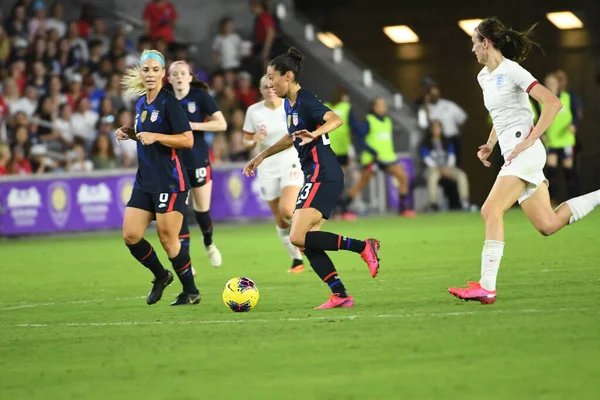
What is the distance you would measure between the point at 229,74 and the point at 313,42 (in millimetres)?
3398

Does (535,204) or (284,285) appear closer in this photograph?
(535,204)

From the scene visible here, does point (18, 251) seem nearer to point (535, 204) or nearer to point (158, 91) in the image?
point (158, 91)

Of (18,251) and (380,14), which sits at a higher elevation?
(380,14)

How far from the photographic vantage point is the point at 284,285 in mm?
12359

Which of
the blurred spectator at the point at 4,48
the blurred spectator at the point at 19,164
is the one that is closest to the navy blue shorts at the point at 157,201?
the blurred spectator at the point at 19,164

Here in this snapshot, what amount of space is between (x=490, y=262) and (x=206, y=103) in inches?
220

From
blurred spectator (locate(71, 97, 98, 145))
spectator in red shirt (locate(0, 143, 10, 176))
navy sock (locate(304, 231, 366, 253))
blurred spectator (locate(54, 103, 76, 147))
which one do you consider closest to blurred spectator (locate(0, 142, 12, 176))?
spectator in red shirt (locate(0, 143, 10, 176))

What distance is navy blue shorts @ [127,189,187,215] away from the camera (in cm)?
1052

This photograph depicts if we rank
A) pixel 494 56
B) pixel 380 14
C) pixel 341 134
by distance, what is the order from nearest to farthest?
pixel 494 56 < pixel 341 134 < pixel 380 14

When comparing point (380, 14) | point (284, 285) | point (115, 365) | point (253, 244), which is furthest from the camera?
point (380, 14)

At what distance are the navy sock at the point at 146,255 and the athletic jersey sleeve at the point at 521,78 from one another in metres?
3.47

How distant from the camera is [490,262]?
30.9 ft

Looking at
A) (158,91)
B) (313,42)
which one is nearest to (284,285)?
(158,91)

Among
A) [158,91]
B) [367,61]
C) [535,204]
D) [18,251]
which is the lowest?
[18,251]
